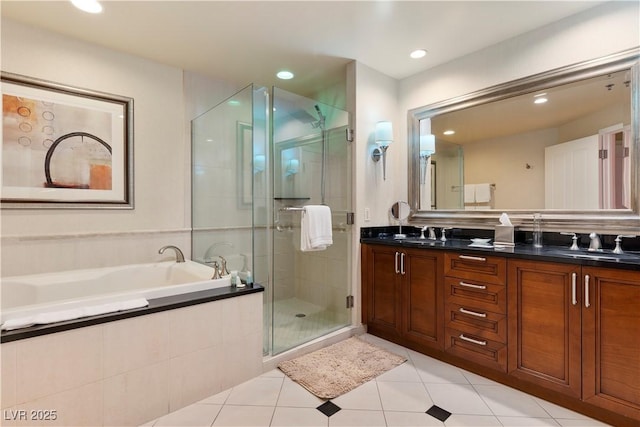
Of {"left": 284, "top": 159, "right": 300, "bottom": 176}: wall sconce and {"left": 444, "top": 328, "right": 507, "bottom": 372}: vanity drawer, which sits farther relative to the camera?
{"left": 284, "top": 159, "right": 300, "bottom": 176}: wall sconce

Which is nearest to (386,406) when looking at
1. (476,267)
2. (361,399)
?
(361,399)

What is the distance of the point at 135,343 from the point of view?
1590mm

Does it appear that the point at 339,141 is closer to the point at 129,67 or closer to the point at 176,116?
the point at 176,116

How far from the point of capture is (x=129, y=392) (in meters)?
1.56

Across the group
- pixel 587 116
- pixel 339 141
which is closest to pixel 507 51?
pixel 587 116

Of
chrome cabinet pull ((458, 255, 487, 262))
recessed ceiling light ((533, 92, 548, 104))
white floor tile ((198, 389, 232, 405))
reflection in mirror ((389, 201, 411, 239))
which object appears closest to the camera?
white floor tile ((198, 389, 232, 405))

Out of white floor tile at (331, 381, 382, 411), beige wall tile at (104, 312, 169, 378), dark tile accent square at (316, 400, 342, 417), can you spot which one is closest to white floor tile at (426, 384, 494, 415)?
white floor tile at (331, 381, 382, 411)

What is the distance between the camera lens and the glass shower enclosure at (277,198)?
2293 millimetres

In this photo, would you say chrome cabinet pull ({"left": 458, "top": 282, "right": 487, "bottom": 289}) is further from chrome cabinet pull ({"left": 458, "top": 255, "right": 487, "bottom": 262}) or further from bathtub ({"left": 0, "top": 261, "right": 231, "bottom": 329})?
bathtub ({"left": 0, "top": 261, "right": 231, "bottom": 329})

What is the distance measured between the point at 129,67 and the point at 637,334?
12.6 ft

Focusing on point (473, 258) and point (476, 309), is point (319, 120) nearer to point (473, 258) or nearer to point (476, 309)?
point (473, 258)

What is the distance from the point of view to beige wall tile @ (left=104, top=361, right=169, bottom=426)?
1514 millimetres

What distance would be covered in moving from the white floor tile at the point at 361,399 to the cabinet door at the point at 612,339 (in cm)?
110

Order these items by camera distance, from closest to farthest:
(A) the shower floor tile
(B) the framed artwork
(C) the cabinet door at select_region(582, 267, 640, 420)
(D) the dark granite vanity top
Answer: (C) the cabinet door at select_region(582, 267, 640, 420) < (D) the dark granite vanity top < (B) the framed artwork < (A) the shower floor tile
